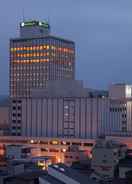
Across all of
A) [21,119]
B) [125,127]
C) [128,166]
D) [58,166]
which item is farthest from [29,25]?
[58,166]

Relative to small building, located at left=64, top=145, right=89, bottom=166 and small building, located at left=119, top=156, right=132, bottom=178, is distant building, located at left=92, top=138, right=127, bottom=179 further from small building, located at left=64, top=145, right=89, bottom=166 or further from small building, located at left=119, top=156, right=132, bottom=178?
small building, located at left=64, top=145, right=89, bottom=166

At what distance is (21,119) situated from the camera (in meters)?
50.7

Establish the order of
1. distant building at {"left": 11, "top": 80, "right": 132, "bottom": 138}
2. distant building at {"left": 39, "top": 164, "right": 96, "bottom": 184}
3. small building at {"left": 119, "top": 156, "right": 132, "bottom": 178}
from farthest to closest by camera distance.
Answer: distant building at {"left": 11, "top": 80, "right": 132, "bottom": 138} < small building at {"left": 119, "top": 156, "right": 132, "bottom": 178} < distant building at {"left": 39, "top": 164, "right": 96, "bottom": 184}

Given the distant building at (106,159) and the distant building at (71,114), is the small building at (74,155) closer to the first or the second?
the distant building at (71,114)

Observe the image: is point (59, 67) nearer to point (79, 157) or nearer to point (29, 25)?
point (29, 25)

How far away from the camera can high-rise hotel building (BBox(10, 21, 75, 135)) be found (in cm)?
7419

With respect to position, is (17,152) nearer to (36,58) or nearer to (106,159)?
(106,159)

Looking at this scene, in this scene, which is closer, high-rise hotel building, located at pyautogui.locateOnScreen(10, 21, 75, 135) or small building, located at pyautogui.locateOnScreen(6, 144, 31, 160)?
small building, located at pyautogui.locateOnScreen(6, 144, 31, 160)

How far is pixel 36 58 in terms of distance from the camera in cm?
7494

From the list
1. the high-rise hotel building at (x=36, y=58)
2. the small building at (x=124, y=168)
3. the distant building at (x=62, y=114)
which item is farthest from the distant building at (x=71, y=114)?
the high-rise hotel building at (x=36, y=58)

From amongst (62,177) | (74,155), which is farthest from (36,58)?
(62,177)

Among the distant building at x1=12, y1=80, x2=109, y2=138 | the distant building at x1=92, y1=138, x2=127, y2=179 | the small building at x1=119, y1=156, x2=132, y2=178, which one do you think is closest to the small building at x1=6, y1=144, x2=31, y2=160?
the distant building at x1=12, y1=80, x2=109, y2=138

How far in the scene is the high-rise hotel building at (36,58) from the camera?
7419 centimetres

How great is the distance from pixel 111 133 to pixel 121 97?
3.28 metres
